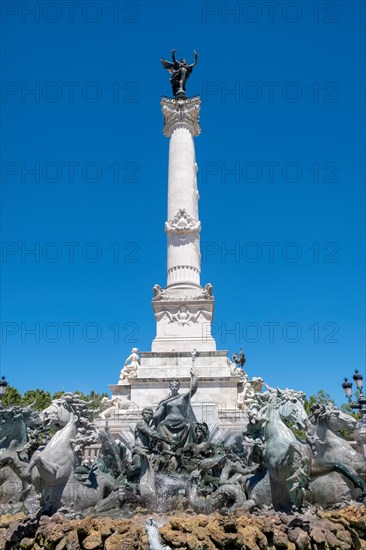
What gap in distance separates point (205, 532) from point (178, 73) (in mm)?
24832

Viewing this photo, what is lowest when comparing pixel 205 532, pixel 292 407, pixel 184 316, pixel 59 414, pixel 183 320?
pixel 205 532

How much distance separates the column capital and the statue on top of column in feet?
2.79

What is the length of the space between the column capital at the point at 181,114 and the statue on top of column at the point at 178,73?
2.79 feet

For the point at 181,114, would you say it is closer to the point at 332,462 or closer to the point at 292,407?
the point at 292,407

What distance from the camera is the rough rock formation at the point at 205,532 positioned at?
7.91 m

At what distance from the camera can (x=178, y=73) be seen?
Result: 27.3 meters

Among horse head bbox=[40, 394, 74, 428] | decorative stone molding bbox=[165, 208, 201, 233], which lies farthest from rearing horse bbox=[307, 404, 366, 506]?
decorative stone molding bbox=[165, 208, 201, 233]

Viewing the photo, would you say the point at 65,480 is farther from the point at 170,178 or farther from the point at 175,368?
the point at 170,178

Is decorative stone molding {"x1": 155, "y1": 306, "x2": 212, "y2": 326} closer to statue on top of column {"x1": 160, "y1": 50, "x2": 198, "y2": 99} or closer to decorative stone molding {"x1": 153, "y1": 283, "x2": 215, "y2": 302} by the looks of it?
decorative stone molding {"x1": 153, "y1": 283, "x2": 215, "y2": 302}

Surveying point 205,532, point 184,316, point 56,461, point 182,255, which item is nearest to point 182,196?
point 182,255

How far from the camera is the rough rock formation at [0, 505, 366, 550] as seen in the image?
7.91 metres

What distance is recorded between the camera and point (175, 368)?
1850 centimetres

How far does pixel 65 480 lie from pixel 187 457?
3.42 m

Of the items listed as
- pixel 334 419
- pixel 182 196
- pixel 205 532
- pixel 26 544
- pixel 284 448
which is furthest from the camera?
pixel 182 196
